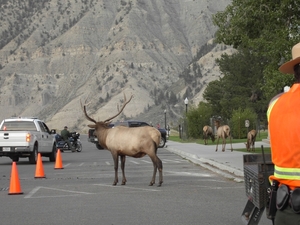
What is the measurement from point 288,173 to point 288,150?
0.15 m

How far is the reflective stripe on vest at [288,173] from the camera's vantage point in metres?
4.49

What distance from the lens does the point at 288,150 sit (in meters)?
4.52

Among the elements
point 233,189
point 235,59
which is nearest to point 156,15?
point 235,59

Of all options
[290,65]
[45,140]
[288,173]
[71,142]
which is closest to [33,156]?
[45,140]

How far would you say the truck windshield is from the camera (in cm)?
3088

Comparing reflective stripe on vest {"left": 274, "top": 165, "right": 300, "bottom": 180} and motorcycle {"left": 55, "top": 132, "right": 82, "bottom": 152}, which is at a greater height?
motorcycle {"left": 55, "top": 132, "right": 82, "bottom": 152}

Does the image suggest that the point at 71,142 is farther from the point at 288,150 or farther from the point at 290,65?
the point at 288,150

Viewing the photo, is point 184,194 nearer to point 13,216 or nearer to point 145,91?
point 13,216

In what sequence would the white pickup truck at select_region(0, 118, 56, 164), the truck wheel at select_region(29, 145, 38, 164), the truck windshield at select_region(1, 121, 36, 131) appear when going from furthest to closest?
the truck windshield at select_region(1, 121, 36, 131)
the truck wheel at select_region(29, 145, 38, 164)
the white pickup truck at select_region(0, 118, 56, 164)

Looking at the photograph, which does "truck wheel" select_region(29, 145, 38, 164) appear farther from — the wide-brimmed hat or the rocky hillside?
the rocky hillside

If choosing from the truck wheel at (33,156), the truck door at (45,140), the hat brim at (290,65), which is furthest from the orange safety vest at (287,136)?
the truck door at (45,140)

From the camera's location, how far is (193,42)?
15125 cm

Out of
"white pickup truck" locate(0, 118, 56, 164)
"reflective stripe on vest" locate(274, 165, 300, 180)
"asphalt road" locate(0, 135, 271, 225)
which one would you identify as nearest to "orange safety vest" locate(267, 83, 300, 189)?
"reflective stripe on vest" locate(274, 165, 300, 180)

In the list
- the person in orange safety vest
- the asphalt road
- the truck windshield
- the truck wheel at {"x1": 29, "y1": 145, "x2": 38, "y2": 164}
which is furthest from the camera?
the truck windshield
